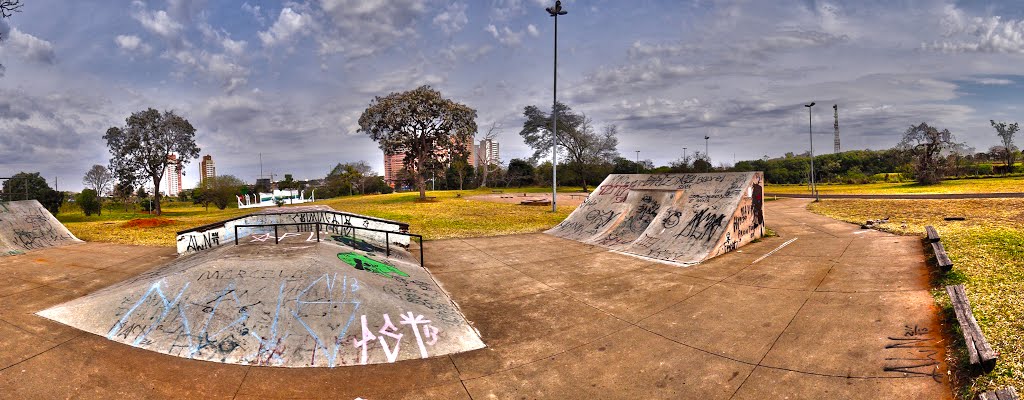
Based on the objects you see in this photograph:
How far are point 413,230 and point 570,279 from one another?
9.98 m

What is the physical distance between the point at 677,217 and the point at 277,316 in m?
11.4

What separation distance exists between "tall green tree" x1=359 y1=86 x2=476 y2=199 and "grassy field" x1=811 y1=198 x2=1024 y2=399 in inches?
1070

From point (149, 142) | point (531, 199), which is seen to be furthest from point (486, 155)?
point (149, 142)

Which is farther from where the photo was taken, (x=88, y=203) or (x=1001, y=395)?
(x=88, y=203)

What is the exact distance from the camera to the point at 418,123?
32125 millimetres

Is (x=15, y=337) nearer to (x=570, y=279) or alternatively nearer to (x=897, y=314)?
(x=570, y=279)

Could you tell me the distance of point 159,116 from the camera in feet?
100.0

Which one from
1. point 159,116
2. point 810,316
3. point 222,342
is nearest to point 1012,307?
point 810,316

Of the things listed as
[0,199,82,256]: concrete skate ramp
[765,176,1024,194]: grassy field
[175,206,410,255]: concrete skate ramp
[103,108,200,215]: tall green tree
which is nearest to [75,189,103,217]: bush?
A: [103,108,200,215]: tall green tree

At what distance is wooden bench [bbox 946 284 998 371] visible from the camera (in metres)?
4.11

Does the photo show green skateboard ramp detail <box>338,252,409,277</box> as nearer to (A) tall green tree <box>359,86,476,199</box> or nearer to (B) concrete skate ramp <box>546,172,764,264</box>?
(B) concrete skate ramp <box>546,172,764,264</box>

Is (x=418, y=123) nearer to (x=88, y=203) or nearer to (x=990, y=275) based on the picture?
(x=88, y=203)

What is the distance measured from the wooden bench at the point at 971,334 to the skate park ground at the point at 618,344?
343 millimetres

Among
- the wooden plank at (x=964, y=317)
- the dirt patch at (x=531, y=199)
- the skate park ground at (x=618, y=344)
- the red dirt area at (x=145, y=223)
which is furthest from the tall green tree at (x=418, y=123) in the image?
the wooden plank at (x=964, y=317)
